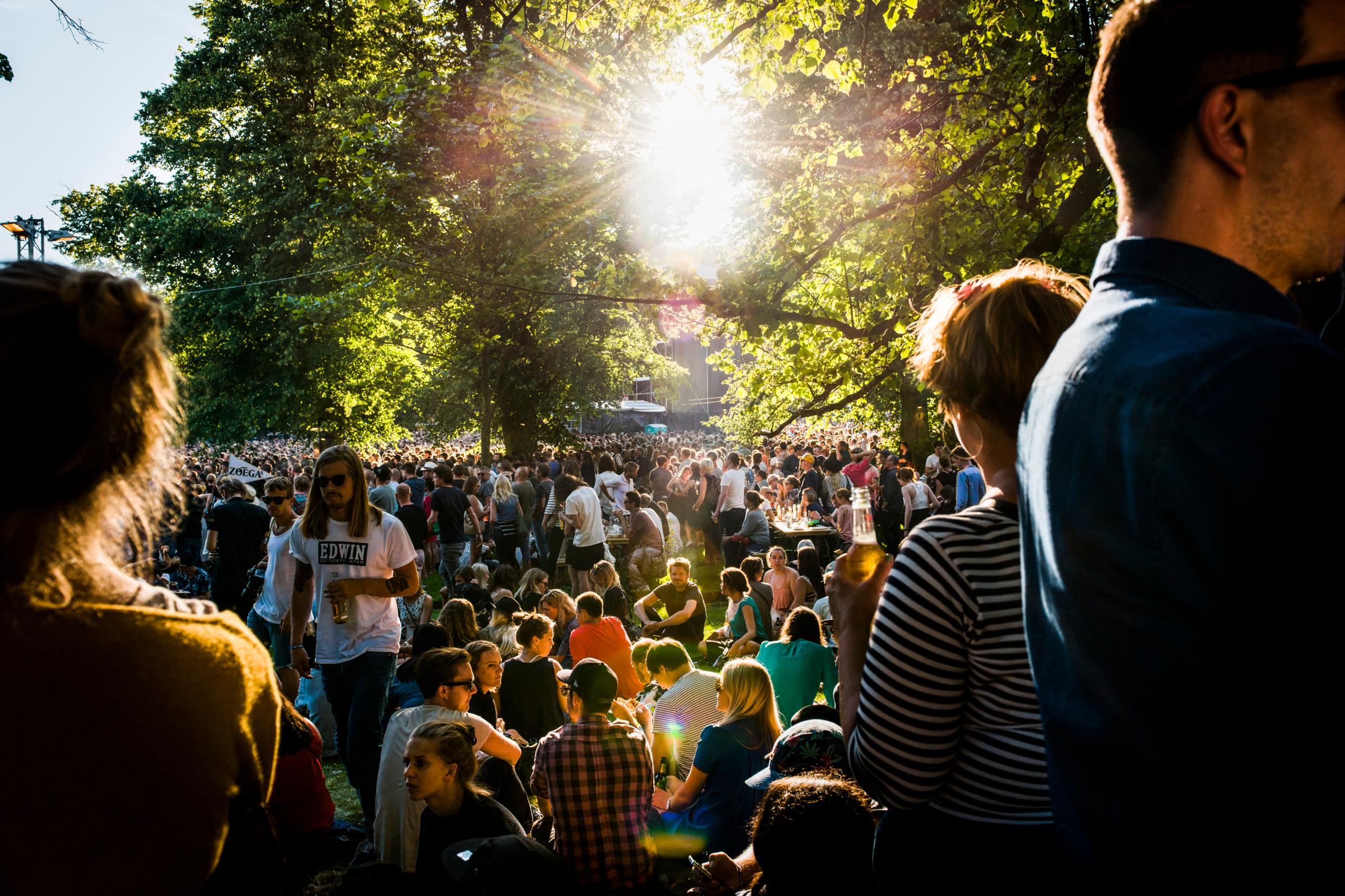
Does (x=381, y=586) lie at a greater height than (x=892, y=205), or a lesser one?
lesser

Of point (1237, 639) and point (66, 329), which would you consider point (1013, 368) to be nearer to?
point (1237, 639)

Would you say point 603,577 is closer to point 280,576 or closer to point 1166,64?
point 280,576

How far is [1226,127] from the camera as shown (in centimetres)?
102

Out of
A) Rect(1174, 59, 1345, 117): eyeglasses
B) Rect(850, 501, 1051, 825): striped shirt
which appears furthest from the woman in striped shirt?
Rect(1174, 59, 1345, 117): eyeglasses

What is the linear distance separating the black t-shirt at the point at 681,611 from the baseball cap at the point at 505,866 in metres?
5.98

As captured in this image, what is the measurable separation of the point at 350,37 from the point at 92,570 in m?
25.1

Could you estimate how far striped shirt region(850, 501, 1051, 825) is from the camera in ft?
4.52

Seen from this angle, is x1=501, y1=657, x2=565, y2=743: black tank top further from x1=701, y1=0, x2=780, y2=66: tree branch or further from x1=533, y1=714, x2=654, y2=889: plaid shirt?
x1=701, y1=0, x2=780, y2=66: tree branch

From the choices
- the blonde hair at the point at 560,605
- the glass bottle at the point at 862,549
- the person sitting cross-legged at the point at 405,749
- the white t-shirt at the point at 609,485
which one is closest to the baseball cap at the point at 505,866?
the person sitting cross-legged at the point at 405,749

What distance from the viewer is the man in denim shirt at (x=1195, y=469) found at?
31.9 inches

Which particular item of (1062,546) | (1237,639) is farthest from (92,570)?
(1237,639)

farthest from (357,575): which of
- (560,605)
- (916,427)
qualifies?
(916,427)

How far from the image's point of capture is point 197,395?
93.5 feet

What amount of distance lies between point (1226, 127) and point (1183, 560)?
53cm
